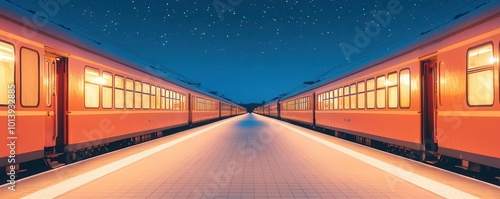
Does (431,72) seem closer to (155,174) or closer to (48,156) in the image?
(155,174)

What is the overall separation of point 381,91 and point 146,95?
964 centimetres

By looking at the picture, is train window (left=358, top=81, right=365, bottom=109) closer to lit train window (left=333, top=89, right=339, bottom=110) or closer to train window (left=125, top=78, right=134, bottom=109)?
lit train window (left=333, top=89, right=339, bottom=110)

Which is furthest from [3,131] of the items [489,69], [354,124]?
[354,124]

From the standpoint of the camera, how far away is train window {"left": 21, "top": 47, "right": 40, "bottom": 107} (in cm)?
780

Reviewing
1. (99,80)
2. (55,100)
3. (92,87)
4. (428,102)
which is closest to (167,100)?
(99,80)

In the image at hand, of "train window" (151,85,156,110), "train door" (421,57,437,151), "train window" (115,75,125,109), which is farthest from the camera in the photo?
"train window" (151,85,156,110)

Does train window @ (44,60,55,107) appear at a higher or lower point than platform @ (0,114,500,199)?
higher

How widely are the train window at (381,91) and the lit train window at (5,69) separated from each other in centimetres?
1071

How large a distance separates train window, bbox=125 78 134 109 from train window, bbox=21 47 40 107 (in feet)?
18.7

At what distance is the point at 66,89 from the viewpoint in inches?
385

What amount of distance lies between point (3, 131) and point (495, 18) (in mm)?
9372

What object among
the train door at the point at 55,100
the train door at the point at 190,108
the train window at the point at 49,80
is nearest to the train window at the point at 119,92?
the train door at the point at 55,100

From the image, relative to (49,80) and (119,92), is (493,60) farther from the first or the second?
(119,92)

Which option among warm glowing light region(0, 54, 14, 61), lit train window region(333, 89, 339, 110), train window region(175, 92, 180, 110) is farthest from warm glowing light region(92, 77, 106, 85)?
lit train window region(333, 89, 339, 110)
